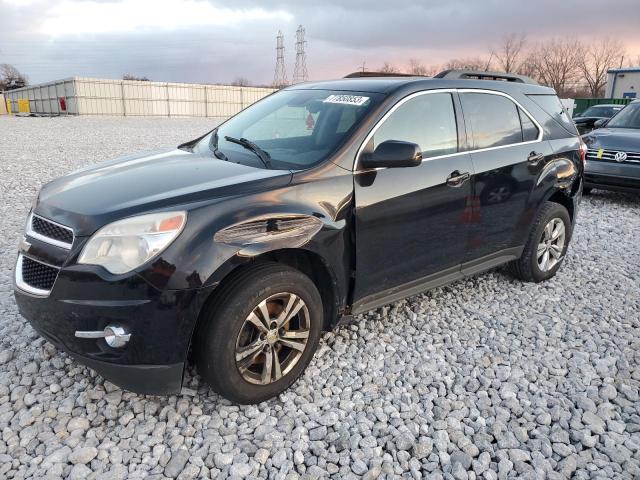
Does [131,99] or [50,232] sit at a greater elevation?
[131,99]

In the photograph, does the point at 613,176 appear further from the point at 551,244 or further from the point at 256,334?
the point at 256,334

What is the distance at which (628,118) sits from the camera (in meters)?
9.45

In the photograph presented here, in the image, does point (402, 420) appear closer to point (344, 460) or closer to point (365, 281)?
point (344, 460)

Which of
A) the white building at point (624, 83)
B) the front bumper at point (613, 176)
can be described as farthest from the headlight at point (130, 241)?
the white building at point (624, 83)

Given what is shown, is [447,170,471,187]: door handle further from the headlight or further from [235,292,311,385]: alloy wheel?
the headlight

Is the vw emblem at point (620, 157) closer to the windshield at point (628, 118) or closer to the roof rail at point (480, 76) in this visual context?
the windshield at point (628, 118)

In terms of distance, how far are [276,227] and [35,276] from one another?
132 cm

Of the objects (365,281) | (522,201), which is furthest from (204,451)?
(522,201)

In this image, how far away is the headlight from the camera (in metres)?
2.47

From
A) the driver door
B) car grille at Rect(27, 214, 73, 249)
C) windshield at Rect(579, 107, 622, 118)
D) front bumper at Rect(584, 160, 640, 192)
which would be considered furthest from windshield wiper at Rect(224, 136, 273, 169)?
windshield at Rect(579, 107, 622, 118)

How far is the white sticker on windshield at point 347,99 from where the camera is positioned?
3488 mm

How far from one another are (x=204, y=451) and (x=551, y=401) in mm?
2047

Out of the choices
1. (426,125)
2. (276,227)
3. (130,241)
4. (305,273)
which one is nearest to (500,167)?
(426,125)

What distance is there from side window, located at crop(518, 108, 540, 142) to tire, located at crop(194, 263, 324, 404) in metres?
2.60
